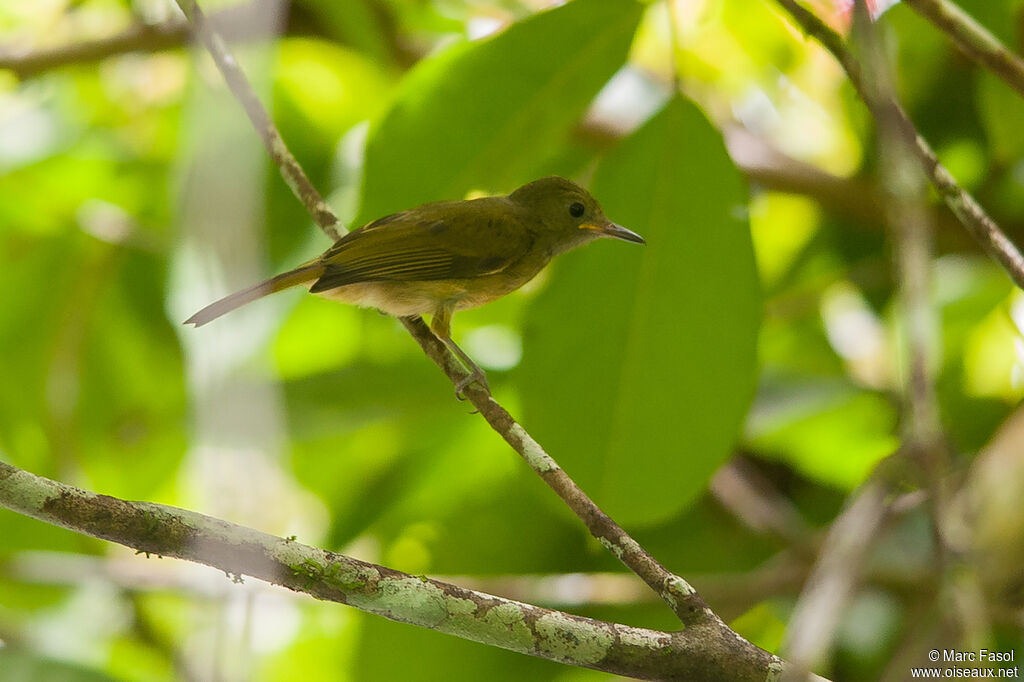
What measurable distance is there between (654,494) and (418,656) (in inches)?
43.9

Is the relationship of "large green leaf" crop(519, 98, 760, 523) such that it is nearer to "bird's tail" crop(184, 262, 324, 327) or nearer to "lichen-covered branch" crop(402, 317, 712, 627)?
"lichen-covered branch" crop(402, 317, 712, 627)

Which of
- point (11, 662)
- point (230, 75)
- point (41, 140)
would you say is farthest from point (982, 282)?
point (41, 140)

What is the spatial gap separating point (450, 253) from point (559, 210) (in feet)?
1.44

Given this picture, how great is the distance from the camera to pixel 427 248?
3123mm

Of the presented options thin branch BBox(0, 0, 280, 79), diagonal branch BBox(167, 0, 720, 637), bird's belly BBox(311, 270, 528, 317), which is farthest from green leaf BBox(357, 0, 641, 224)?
thin branch BBox(0, 0, 280, 79)

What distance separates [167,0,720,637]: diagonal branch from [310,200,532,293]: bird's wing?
0.14m

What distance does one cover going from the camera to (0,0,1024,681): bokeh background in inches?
99.6

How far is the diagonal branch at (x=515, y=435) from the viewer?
1.72 meters

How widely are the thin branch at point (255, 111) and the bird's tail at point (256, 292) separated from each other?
0.15 metres

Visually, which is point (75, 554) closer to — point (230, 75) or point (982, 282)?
point (230, 75)

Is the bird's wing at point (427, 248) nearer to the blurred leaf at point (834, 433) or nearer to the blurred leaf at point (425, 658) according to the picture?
the blurred leaf at point (834, 433)

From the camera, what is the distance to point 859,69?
183 cm

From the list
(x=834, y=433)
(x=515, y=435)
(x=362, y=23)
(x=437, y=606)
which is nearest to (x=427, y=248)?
(x=362, y=23)

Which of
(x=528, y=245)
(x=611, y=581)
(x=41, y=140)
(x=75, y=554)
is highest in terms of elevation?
(x=41, y=140)
